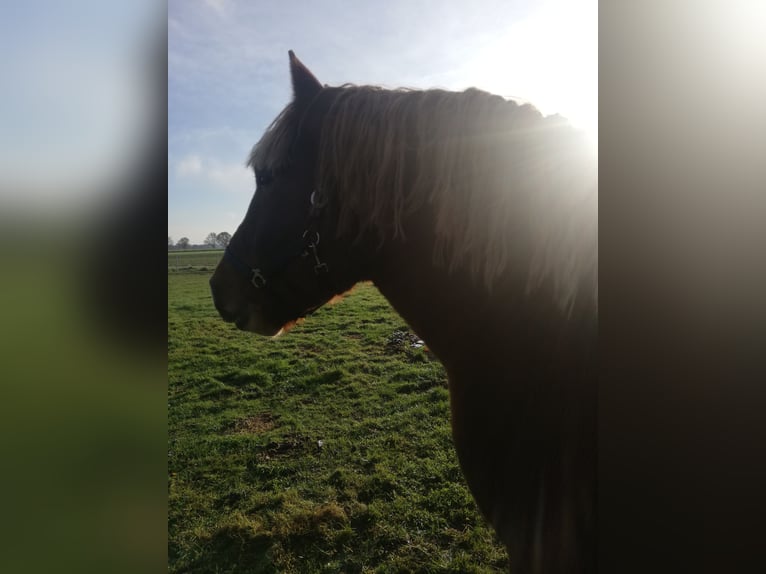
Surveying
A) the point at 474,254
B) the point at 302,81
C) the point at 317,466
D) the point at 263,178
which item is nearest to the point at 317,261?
the point at 263,178

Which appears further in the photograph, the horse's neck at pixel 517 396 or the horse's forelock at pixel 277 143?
the horse's forelock at pixel 277 143

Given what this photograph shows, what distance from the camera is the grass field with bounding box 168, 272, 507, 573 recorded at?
8.83 ft

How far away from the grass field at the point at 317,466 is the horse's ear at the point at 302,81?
77cm

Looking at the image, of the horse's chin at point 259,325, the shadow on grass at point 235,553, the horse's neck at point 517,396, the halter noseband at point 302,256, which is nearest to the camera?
the horse's neck at point 517,396

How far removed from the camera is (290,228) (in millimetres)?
1430

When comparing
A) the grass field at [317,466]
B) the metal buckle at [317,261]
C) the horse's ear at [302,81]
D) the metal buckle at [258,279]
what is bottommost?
the grass field at [317,466]

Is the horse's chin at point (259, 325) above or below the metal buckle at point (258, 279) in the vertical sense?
below

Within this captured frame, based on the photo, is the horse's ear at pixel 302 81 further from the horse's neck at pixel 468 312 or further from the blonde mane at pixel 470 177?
the horse's neck at pixel 468 312

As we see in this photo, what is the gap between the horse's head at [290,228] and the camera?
1.42 m

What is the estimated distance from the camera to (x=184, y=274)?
35.4 ft

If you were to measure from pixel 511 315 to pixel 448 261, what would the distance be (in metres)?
0.26

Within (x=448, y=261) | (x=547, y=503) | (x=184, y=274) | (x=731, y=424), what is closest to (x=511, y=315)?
(x=448, y=261)

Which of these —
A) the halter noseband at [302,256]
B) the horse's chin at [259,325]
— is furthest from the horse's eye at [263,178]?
the horse's chin at [259,325]

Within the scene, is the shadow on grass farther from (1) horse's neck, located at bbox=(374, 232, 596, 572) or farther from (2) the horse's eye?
(2) the horse's eye
